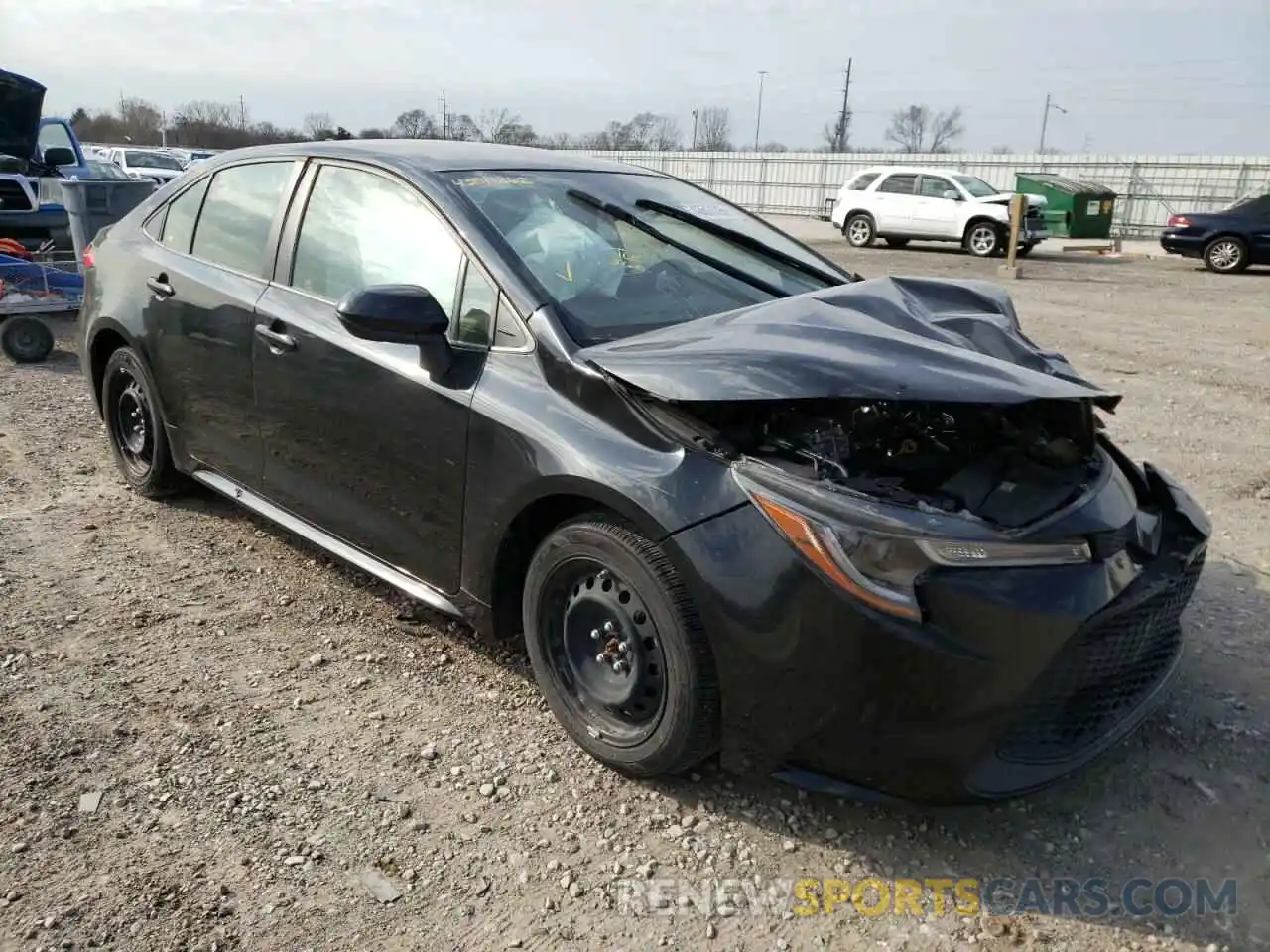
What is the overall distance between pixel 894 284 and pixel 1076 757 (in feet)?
5.20

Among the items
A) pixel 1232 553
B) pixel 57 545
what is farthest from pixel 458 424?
pixel 1232 553

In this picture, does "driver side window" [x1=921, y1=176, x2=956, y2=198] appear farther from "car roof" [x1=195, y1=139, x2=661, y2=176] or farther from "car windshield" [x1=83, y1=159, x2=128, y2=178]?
"car roof" [x1=195, y1=139, x2=661, y2=176]

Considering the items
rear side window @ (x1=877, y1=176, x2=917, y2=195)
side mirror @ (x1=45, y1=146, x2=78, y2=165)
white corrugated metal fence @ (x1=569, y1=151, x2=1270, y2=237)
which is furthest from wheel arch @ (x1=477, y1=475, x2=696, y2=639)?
white corrugated metal fence @ (x1=569, y1=151, x2=1270, y2=237)

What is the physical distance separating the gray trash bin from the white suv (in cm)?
1526

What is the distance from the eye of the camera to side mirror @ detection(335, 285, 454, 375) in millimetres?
2771

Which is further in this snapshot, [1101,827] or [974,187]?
[974,187]

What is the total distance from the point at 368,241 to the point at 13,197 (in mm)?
9596

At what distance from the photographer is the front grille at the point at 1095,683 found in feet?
7.57

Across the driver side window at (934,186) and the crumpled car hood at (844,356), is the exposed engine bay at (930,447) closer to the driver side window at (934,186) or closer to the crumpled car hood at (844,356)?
the crumpled car hood at (844,356)

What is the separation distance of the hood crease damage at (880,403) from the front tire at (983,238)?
17723 mm

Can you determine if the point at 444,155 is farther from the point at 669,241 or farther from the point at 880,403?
the point at 880,403

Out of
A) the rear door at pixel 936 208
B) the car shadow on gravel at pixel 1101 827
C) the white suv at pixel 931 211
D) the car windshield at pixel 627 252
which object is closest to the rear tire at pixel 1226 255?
the white suv at pixel 931 211

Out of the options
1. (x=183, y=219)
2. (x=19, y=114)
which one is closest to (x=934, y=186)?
(x=19, y=114)

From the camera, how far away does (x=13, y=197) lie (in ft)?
35.0
